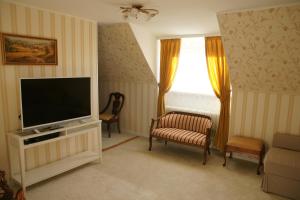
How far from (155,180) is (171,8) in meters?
2.38

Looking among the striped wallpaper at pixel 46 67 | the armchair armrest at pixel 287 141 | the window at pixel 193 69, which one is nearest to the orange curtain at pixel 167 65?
the window at pixel 193 69

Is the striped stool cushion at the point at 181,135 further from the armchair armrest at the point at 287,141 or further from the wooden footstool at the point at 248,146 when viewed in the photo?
the armchair armrest at the point at 287,141

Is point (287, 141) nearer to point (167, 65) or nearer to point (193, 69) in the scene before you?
→ point (193, 69)

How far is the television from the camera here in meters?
2.78

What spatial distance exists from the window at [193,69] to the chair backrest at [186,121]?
0.53 meters

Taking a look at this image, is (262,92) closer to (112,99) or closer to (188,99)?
(188,99)

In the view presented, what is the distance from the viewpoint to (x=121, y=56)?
490 centimetres

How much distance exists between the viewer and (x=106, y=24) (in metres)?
4.20

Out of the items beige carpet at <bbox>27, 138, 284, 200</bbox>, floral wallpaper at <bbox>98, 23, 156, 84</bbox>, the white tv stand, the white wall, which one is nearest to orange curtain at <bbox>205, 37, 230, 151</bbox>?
beige carpet at <bbox>27, 138, 284, 200</bbox>

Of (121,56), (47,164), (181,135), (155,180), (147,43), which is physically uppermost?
(147,43)

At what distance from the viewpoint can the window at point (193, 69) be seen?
4449 millimetres

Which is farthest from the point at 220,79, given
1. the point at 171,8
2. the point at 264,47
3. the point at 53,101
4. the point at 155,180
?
the point at 53,101

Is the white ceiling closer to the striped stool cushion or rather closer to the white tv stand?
the white tv stand

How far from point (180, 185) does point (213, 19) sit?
2.49 meters
